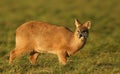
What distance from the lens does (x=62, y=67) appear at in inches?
512

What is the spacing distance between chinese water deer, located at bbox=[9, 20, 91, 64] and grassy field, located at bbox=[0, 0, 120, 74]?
0.26 metres

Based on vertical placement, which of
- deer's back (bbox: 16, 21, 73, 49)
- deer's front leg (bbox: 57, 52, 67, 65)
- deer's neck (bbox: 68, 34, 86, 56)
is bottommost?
deer's front leg (bbox: 57, 52, 67, 65)

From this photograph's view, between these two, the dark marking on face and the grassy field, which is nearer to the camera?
the grassy field

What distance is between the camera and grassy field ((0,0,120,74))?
42.6ft

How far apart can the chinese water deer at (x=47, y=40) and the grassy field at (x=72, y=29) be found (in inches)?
10.3

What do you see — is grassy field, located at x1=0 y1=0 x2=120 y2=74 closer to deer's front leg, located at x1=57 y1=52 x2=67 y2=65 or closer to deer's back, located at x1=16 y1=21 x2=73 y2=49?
deer's front leg, located at x1=57 y1=52 x2=67 y2=65

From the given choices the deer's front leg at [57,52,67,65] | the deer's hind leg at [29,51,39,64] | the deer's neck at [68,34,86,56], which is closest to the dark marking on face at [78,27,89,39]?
the deer's neck at [68,34,86,56]

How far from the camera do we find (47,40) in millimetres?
14633

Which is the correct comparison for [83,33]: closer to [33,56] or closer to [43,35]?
[43,35]

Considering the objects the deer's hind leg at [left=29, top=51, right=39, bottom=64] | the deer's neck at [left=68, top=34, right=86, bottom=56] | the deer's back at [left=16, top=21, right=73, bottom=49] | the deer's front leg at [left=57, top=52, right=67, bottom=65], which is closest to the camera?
the deer's front leg at [left=57, top=52, right=67, bottom=65]

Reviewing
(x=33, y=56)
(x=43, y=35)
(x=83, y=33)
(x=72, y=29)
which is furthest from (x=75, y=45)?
(x=72, y=29)

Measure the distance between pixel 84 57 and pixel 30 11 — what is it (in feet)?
50.0

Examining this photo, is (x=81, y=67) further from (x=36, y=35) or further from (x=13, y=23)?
(x=13, y=23)

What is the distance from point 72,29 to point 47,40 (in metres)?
7.97
